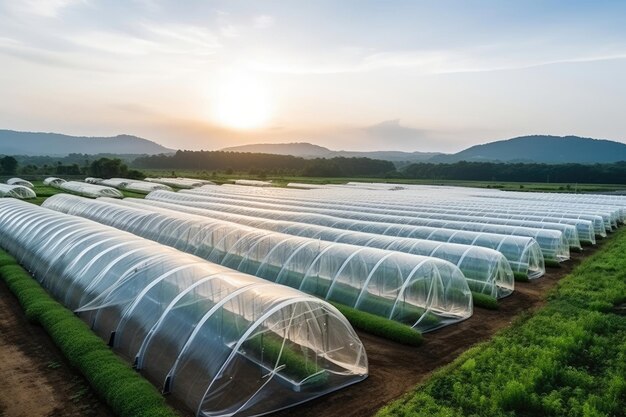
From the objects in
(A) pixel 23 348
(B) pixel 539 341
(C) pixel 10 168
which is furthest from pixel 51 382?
(C) pixel 10 168

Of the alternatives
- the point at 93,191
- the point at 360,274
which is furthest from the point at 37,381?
the point at 93,191

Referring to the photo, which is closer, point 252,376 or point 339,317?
point 252,376

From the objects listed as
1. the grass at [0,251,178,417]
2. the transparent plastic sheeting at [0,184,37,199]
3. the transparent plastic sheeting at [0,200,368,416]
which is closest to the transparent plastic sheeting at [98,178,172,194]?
the transparent plastic sheeting at [0,184,37,199]

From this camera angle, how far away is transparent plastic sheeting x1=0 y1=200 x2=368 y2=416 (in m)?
9.95

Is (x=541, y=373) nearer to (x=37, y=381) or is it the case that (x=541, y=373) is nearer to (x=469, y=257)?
(x=469, y=257)

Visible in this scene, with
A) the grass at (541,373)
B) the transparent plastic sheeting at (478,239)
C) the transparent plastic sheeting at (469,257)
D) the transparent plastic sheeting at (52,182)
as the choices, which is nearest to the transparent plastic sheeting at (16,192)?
the transparent plastic sheeting at (52,182)

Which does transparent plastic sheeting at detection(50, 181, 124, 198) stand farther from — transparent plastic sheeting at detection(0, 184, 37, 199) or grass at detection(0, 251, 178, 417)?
grass at detection(0, 251, 178, 417)

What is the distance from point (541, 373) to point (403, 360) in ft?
11.3

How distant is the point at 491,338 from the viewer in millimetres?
14406

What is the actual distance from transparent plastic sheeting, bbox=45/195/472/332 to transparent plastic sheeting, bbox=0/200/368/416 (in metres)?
4.30

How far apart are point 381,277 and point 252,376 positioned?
7.26 meters

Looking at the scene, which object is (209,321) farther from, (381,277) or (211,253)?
(211,253)

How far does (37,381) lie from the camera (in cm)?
1098

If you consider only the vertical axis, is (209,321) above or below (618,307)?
above
